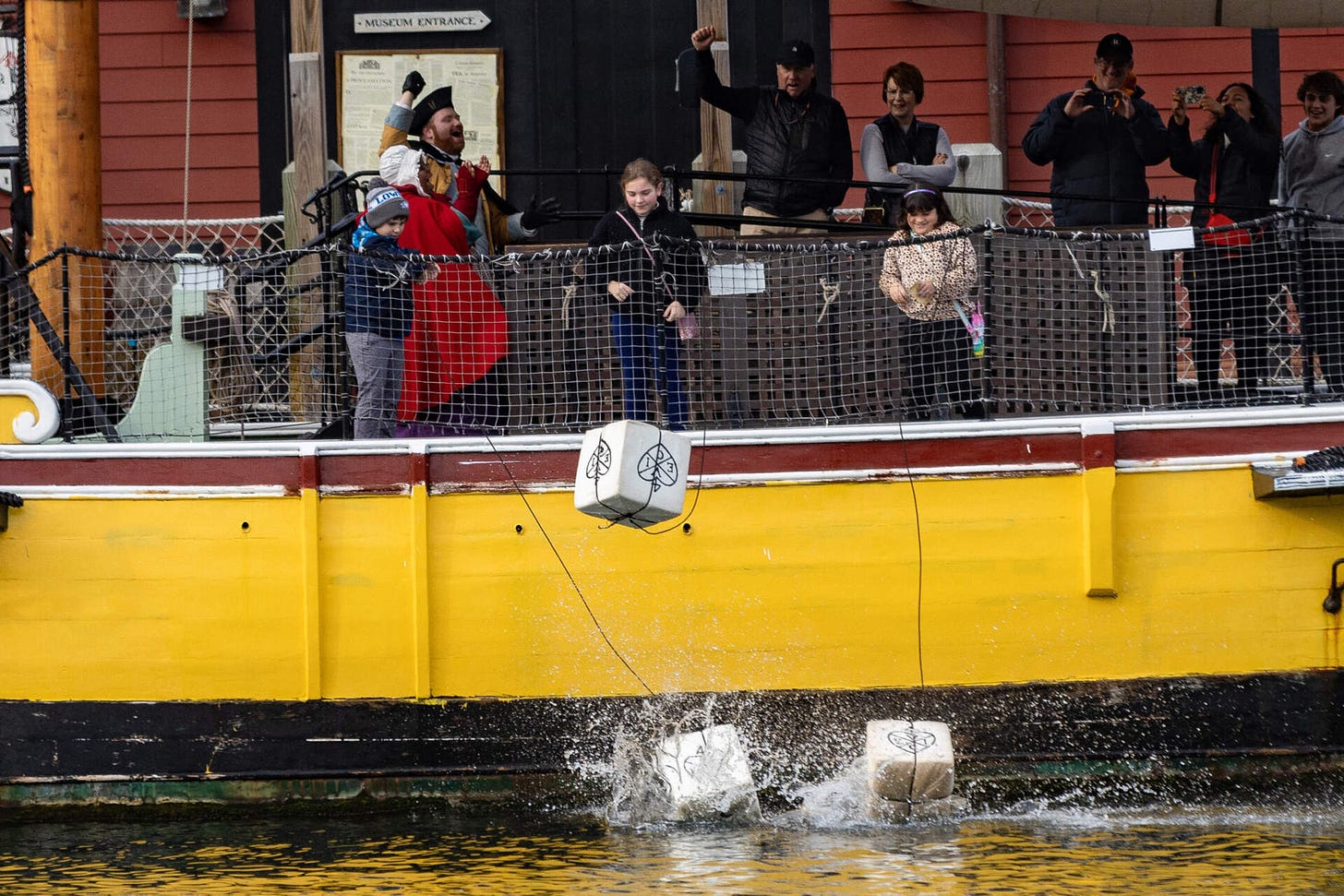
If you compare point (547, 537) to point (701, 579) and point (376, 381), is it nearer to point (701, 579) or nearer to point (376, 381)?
point (701, 579)

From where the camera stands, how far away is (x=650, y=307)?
744 cm

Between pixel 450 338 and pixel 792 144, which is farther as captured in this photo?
pixel 792 144

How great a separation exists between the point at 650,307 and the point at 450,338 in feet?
2.76

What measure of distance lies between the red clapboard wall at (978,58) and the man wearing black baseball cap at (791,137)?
3.54 meters

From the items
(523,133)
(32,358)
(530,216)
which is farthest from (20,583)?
(523,133)

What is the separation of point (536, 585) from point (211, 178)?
252 inches

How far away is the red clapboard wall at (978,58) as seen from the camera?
41.2ft

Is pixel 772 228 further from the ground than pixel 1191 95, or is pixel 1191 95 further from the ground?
pixel 1191 95

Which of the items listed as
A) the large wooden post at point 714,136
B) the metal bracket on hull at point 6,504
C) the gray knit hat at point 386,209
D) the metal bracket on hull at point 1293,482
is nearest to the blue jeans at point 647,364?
the gray knit hat at point 386,209

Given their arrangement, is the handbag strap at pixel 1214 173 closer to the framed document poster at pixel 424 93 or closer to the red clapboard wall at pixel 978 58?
the red clapboard wall at pixel 978 58

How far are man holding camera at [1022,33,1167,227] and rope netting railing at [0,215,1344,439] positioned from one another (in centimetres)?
103

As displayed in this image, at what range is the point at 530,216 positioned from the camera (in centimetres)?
864

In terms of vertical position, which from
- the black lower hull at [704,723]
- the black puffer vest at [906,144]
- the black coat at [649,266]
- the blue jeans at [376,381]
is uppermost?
the black puffer vest at [906,144]

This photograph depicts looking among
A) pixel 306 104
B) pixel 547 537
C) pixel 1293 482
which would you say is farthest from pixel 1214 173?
pixel 306 104
